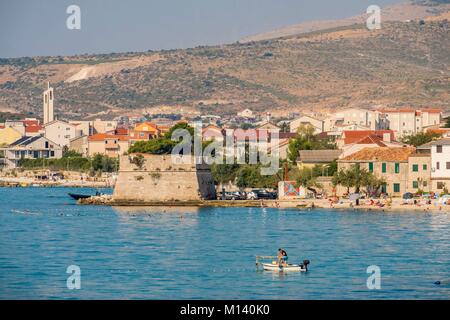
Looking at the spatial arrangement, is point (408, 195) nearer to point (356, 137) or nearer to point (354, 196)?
point (354, 196)

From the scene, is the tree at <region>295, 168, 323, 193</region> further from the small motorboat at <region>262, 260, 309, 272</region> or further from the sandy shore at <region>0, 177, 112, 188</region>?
the small motorboat at <region>262, 260, 309, 272</region>

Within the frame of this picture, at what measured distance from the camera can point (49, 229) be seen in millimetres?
51312

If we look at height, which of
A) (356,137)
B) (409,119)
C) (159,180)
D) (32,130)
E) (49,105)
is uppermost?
(49,105)

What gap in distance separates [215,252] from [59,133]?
86.2 m

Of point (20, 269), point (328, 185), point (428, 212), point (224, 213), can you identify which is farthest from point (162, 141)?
point (20, 269)

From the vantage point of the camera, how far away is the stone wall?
64188 millimetres

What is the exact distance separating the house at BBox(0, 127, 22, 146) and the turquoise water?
216 ft

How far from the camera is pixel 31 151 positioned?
120m

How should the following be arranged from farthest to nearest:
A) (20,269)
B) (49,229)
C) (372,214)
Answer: (372,214) < (49,229) < (20,269)

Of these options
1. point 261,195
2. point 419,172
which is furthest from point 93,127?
point 419,172

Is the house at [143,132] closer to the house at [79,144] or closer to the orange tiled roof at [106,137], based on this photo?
the orange tiled roof at [106,137]

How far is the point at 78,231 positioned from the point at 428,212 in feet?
52.8

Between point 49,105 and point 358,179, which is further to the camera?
point 49,105
